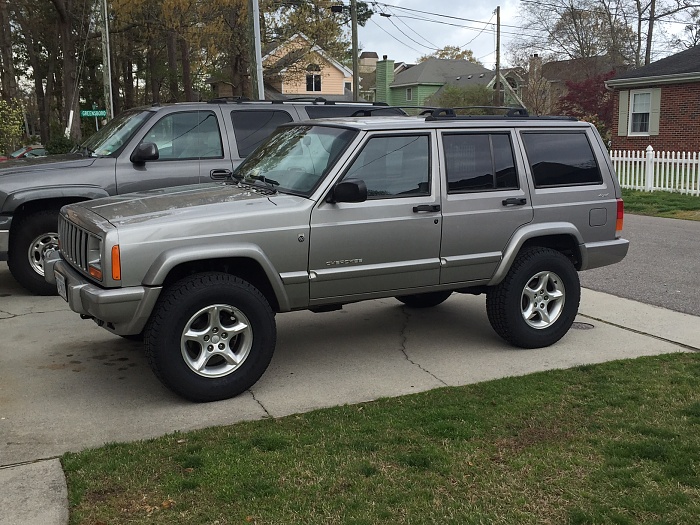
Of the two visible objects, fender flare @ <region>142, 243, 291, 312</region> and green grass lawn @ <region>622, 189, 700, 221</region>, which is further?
green grass lawn @ <region>622, 189, 700, 221</region>

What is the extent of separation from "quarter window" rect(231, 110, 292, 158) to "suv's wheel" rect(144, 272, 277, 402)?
3.70 meters

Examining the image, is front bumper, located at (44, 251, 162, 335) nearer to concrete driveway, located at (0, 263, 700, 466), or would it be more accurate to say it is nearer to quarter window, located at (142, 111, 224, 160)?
concrete driveway, located at (0, 263, 700, 466)

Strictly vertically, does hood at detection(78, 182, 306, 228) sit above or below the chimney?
below

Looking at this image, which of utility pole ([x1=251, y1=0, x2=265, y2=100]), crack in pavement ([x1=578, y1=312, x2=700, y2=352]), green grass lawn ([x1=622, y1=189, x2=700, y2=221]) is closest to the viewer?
crack in pavement ([x1=578, y1=312, x2=700, y2=352])

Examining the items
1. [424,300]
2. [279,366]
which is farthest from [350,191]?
[424,300]

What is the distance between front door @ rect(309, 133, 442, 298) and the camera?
5309 mm

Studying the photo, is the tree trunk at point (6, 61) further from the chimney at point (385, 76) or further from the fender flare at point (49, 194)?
the chimney at point (385, 76)

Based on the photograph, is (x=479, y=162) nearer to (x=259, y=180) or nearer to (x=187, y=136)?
(x=259, y=180)

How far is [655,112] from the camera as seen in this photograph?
2445cm

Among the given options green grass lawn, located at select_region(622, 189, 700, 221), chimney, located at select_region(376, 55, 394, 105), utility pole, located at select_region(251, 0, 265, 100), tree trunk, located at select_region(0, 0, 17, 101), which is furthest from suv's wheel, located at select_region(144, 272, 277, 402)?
chimney, located at select_region(376, 55, 394, 105)

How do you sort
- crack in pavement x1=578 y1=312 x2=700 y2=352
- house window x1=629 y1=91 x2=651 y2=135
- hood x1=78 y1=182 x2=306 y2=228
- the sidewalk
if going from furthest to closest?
house window x1=629 y1=91 x2=651 y2=135 < crack in pavement x1=578 y1=312 x2=700 y2=352 < hood x1=78 y1=182 x2=306 y2=228 < the sidewalk

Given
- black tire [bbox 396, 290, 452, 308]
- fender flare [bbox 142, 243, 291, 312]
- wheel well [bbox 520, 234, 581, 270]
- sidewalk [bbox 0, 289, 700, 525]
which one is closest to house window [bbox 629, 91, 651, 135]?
sidewalk [bbox 0, 289, 700, 525]

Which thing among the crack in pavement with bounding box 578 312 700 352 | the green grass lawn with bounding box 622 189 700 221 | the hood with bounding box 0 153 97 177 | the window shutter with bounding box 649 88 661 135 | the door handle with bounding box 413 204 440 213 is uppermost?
the window shutter with bounding box 649 88 661 135

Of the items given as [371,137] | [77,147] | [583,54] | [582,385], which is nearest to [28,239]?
[77,147]
